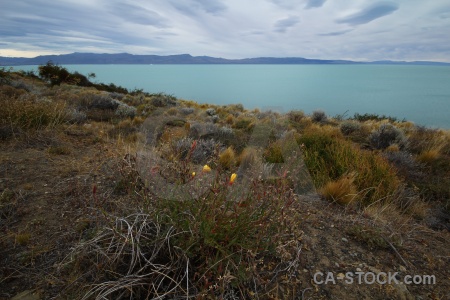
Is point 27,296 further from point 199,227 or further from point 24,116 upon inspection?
point 24,116

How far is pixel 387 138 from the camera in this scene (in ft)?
26.1

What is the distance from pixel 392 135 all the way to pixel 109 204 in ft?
26.3

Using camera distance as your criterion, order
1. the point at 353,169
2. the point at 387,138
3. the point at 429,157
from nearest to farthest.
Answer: the point at 353,169
the point at 429,157
the point at 387,138

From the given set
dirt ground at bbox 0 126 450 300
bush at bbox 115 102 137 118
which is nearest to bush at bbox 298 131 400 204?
dirt ground at bbox 0 126 450 300

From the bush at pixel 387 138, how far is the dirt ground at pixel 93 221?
4640 millimetres

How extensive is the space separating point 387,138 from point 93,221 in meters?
8.17

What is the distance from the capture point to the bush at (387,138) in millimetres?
7668

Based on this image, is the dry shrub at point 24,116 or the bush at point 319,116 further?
the bush at point 319,116

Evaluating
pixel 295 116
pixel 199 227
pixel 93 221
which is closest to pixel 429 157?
pixel 295 116

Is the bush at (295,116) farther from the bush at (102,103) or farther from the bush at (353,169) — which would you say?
the bush at (102,103)

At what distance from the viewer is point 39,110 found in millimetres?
5359

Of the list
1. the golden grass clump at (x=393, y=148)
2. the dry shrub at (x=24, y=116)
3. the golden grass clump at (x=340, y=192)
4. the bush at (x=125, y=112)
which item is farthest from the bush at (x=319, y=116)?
the dry shrub at (x=24, y=116)

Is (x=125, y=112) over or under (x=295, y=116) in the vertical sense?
over

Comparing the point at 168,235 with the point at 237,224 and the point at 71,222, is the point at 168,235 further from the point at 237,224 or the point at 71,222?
the point at 71,222
